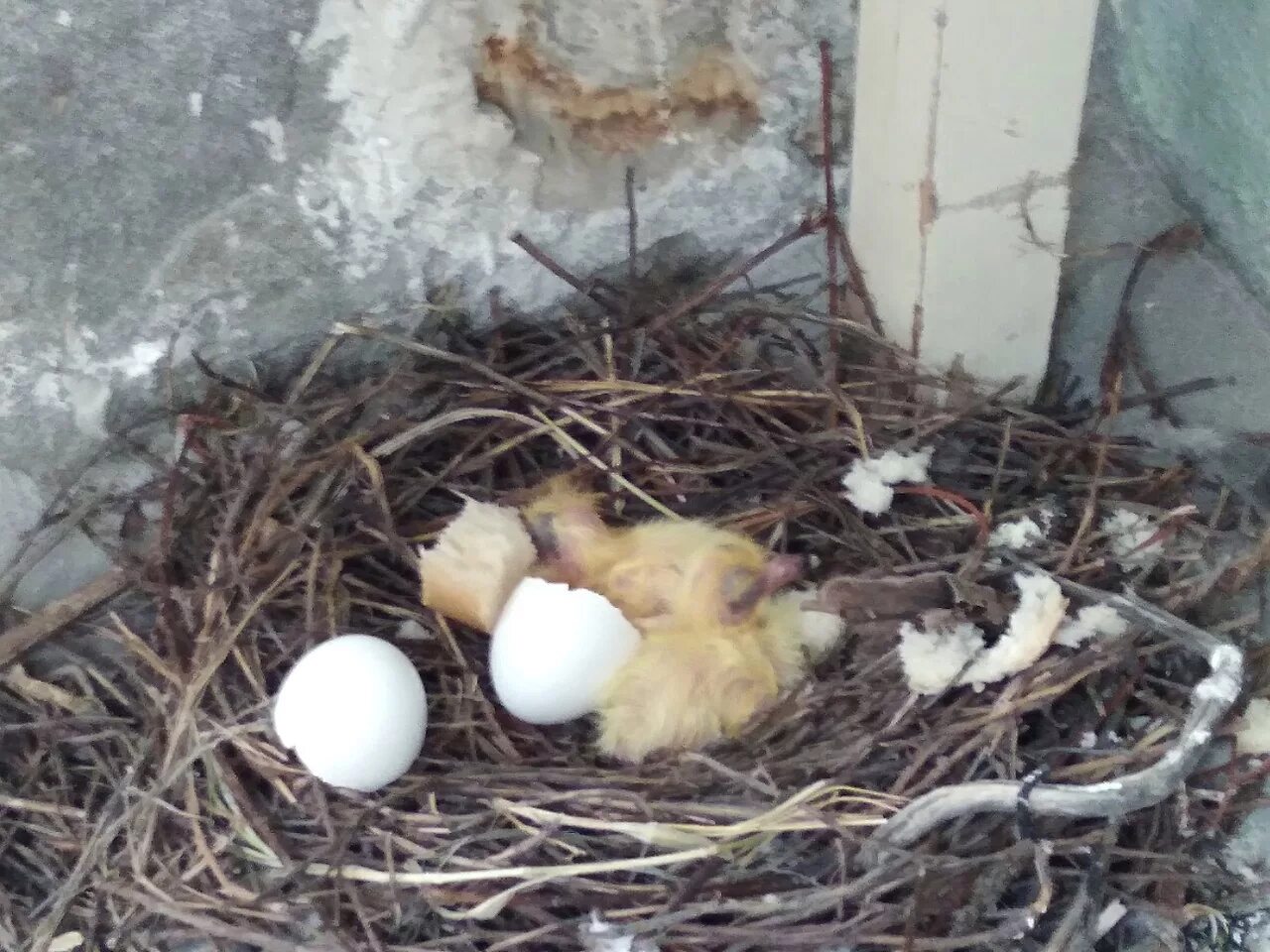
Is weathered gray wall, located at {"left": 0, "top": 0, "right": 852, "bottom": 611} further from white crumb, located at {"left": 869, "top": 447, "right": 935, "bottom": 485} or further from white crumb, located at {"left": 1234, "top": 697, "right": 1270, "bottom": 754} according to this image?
white crumb, located at {"left": 1234, "top": 697, "right": 1270, "bottom": 754}

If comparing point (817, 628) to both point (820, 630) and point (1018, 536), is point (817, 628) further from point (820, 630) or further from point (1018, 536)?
point (1018, 536)

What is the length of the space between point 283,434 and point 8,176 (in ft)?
0.94

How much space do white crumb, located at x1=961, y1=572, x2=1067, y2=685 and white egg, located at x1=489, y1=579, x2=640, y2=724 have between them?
0.87ft

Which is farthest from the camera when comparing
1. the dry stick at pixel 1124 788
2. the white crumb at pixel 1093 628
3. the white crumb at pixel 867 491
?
the white crumb at pixel 867 491

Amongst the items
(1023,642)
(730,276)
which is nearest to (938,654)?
(1023,642)

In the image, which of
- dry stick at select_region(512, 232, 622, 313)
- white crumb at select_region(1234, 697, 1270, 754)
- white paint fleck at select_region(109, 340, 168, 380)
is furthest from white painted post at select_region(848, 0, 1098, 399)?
white paint fleck at select_region(109, 340, 168, 380)

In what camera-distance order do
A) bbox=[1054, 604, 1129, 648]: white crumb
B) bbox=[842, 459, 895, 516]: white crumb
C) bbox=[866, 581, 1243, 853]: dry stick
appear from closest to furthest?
bbox=[866, 581, 1243, 853]: dry stick
bbox=[1054, 604, 1129, 648]: white crumb
bbox=[842, 459, 895, 516]: white crumb

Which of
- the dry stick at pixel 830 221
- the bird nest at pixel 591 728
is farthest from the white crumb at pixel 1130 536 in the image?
the dry stick at pixel 830 221

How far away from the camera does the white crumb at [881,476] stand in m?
0.97

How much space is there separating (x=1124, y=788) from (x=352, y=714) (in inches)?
20.5

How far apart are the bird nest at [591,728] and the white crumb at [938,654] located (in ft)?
0.06

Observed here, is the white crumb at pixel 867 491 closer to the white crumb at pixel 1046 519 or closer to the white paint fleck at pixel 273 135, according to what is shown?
the white crumb at pixel 1046 519

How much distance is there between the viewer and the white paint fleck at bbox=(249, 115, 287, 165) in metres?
0.94

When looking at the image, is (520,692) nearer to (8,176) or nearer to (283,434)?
(283,434)
